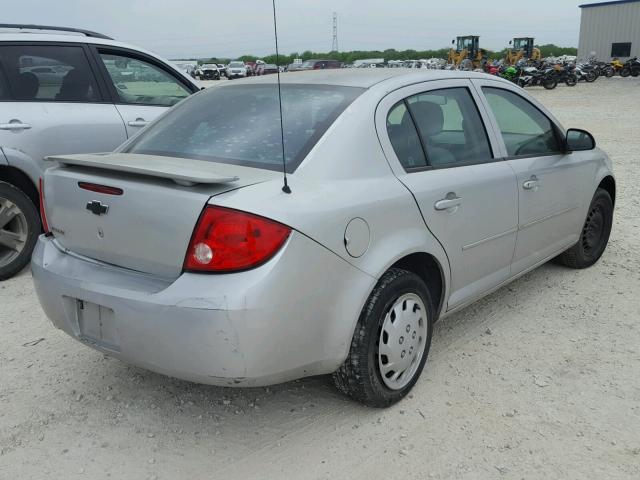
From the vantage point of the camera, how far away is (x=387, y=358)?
113 inches

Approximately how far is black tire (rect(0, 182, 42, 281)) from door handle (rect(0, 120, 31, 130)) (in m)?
0.42

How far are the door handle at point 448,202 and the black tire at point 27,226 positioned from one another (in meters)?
3.30

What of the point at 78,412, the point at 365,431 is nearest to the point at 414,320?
the point at 365,431

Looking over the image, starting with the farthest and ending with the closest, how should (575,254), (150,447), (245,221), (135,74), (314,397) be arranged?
(135,74) → (575,254) → (314,397) → (150,447) → (245,221)

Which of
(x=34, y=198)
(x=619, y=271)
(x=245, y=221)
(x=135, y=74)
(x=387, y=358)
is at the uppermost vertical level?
(x=135, y=74)

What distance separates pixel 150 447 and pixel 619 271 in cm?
380

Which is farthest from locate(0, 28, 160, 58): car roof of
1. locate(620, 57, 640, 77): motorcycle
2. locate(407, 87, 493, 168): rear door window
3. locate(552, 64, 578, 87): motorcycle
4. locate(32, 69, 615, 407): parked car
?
locate(620, 57, 640, 77): motorcycle

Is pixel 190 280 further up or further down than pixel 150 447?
further up

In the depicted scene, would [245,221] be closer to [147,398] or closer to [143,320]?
[143,320]

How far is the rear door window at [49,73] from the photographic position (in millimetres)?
4828

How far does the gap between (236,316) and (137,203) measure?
64 cm

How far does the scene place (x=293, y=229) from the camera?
2377 millimetres

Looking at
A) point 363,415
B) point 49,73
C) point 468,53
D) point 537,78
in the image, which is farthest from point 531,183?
point 468,53

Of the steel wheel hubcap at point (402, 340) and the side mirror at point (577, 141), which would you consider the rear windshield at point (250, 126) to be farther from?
the side mirror at point (577, 141)
